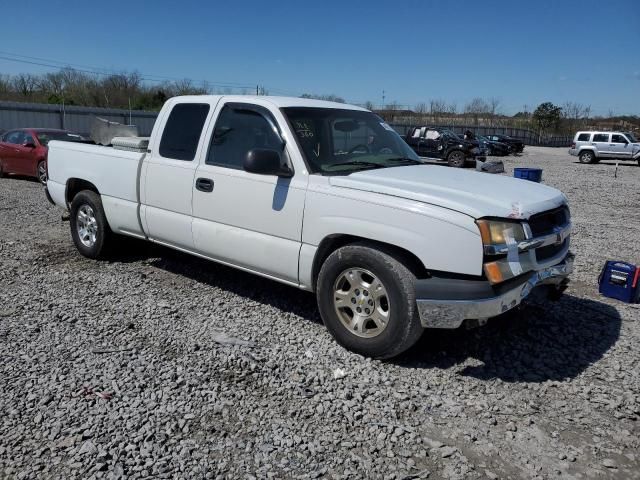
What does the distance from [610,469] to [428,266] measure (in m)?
1.52

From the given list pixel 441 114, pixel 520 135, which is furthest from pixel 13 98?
pixel 520 135

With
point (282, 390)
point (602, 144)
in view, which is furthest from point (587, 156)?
point (282, 390)

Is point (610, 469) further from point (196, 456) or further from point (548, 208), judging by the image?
point (196, 456)

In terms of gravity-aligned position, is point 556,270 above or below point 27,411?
above

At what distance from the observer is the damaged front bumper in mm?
3510

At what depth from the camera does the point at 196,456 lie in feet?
9.34

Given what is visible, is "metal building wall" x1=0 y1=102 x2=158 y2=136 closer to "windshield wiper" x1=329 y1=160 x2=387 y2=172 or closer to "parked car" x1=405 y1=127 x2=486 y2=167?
"parked car" x1=405 y1=127 x2=486 y2=167

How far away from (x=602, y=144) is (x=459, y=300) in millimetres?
34491

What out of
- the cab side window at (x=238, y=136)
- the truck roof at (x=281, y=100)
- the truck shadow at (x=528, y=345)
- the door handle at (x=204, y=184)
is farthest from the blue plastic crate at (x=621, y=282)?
the door handle at (x=204, y=184)

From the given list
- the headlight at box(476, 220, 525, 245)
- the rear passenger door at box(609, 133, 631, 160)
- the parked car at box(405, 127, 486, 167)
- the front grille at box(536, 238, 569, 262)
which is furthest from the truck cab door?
the rear passenger door at box(609, 133, 631, 160)

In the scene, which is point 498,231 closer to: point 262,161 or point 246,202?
point 262,161

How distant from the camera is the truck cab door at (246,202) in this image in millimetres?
4324

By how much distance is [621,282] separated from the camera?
217 inches

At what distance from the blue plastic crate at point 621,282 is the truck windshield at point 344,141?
7.81 ft
